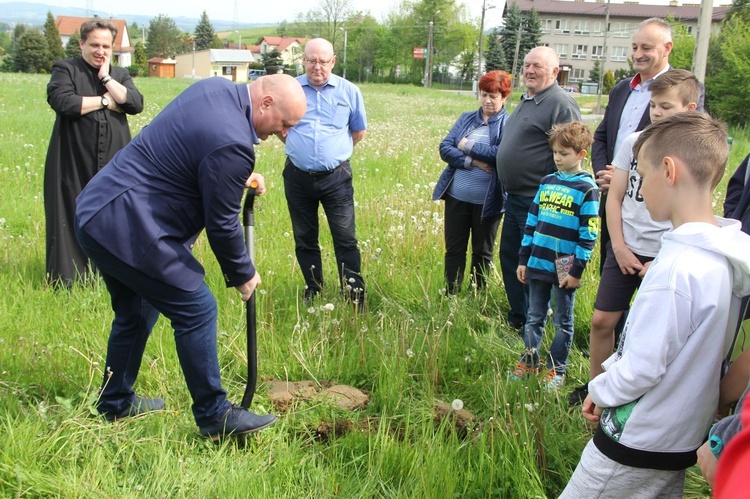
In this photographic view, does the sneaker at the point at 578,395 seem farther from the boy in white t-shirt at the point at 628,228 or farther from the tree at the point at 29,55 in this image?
the tree at the point at 29,55

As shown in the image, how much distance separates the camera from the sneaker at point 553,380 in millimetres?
3724

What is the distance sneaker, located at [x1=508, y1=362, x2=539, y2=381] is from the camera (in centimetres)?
388

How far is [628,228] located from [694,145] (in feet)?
5.85

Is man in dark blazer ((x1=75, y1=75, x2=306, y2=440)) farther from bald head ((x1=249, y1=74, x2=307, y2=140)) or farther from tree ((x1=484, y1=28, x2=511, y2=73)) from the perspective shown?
tree ((x1=484, y1=28, x2=511, y2=73))

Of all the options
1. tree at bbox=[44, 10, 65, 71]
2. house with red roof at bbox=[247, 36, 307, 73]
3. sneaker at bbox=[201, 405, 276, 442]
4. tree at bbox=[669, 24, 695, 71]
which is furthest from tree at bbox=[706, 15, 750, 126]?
house with red roof at bbox=[247, 36, 307, 73]

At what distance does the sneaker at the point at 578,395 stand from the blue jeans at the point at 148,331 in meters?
2.03

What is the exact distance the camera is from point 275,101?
326 cm

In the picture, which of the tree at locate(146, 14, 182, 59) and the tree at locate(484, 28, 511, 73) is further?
the tree at locate(146, 14, 182, 59)

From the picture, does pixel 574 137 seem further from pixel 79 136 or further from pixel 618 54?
pixel 618 54

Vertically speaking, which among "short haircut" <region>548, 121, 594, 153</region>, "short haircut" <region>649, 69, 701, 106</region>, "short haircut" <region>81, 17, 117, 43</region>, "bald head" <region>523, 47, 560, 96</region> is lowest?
"short haircut" <region>548, 121, 594, 153</region>

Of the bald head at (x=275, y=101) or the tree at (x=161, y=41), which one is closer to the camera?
the bald head at (x=275, y=101)

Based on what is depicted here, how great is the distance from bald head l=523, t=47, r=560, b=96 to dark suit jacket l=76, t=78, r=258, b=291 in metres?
2.52

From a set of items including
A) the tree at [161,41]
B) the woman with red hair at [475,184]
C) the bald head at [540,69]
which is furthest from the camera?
the tree at [161,41]

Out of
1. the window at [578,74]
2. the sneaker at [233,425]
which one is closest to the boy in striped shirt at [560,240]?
the sneaker at [233,425]
